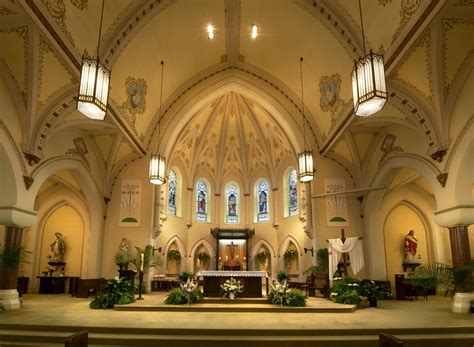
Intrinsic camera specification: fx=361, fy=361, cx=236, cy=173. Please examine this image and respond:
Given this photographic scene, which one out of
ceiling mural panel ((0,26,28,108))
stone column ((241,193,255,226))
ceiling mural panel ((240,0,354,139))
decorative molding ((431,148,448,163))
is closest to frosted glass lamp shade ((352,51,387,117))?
decorative molding ((431,148,448,163))

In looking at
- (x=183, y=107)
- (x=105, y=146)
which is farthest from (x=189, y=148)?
(x=105, y=146)

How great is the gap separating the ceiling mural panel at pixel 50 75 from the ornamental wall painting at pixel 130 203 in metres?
6.80

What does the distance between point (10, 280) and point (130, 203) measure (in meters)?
6.74

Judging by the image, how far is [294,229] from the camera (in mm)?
21000

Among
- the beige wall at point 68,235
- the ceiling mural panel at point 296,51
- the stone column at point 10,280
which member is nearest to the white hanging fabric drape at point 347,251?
the ceiling mural panel at point 296,51

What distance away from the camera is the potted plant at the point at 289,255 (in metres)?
20.7

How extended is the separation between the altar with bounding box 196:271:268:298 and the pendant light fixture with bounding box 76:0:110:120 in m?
7.66

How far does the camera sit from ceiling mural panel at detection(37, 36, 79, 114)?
10156 millimetres

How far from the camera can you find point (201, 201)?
23484 mm

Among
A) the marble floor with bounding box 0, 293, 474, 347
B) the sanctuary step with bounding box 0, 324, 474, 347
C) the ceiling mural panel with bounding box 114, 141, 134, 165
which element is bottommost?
the sanctuary step with bounding box 0, 324, 474, 347

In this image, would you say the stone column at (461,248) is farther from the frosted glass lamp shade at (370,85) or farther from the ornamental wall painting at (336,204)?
the ornamental wall painting at (336,204)

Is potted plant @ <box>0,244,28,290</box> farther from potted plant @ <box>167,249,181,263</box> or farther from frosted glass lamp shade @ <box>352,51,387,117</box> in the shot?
potted plant @ <box>167,249,181,263</box>

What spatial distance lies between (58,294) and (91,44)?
12.0 meters

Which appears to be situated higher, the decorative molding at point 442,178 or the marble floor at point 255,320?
the decorative molding at point 442,178
